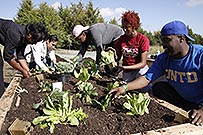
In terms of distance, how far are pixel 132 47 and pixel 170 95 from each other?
948 millimetres

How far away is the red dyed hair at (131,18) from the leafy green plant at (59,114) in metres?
1.46

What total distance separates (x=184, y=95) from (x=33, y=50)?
3058mm

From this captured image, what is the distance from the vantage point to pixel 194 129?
1955mm

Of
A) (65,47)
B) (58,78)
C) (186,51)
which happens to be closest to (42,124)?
(186,51)

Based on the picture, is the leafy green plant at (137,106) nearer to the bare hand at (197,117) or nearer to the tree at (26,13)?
the bare hand at (197,117)

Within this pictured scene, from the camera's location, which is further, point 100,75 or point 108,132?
point 100,75

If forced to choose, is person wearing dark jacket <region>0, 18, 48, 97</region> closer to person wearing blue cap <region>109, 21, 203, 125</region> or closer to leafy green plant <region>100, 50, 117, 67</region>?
leafy green plant <region>100, 50, 117, 67</region>

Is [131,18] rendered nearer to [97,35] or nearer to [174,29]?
[97,35]

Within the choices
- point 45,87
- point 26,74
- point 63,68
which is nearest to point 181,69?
point 45,87

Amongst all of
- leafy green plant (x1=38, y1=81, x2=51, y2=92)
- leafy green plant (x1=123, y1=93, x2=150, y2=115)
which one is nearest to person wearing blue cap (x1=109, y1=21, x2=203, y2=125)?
leafy green plant (x1=123, y1=93, x2=150, y2=115)

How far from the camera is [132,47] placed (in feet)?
12.6

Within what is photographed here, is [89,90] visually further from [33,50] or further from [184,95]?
[33,50]

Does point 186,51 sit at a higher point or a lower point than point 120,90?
higher

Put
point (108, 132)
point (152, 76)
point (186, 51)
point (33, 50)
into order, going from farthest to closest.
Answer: point (33, 50) < point (152, 76) < point (186, 51) < point (108, 132)
